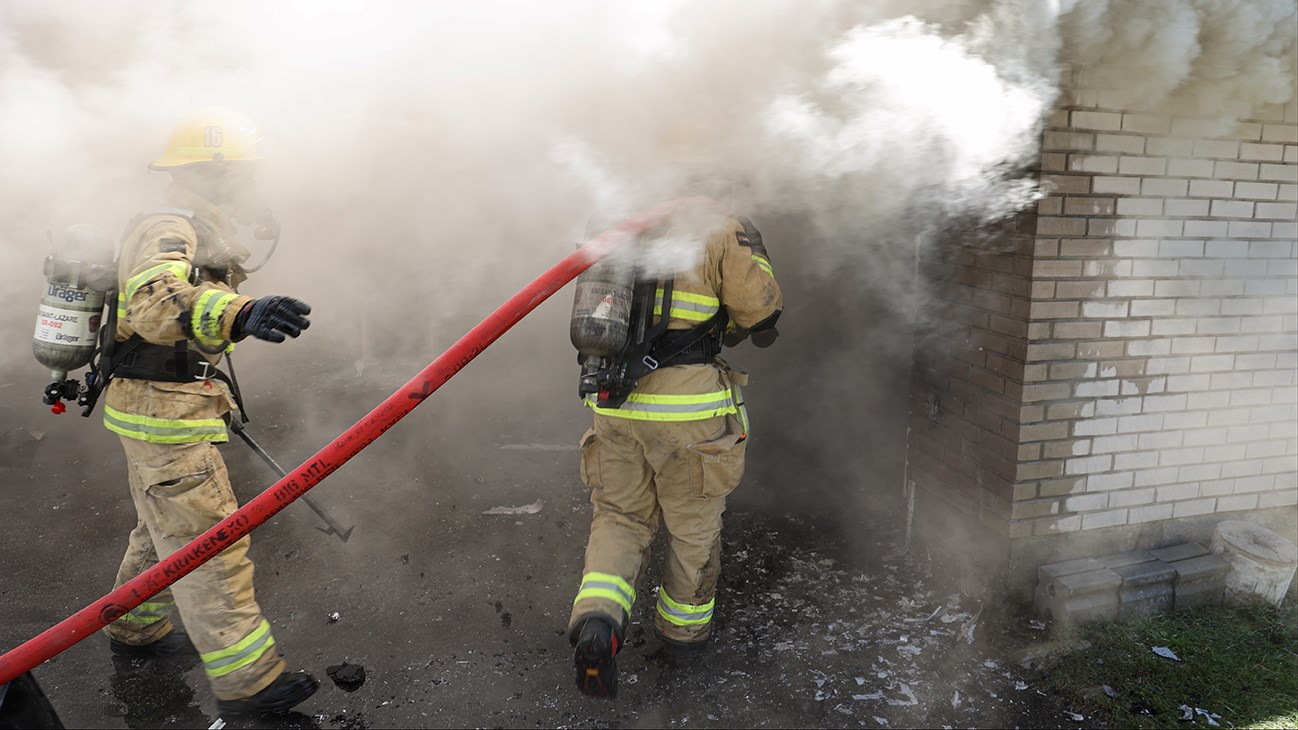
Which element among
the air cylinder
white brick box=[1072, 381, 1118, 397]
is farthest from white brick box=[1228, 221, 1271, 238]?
the air cylinder

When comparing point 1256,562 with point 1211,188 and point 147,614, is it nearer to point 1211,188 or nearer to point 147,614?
point 1211,188

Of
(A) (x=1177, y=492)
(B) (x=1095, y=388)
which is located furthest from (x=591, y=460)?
(A) (x=1177, y=492)

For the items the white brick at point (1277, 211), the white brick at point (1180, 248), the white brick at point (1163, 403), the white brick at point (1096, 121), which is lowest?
the white brick at point (1163, 403)

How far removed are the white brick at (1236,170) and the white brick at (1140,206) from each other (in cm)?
35

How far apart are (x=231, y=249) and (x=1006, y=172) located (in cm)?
327

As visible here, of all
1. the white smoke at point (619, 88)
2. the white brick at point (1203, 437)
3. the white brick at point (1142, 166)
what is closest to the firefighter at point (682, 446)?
the white smoke at point (619, 88)

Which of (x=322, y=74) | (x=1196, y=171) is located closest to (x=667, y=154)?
(x=322, y=74)

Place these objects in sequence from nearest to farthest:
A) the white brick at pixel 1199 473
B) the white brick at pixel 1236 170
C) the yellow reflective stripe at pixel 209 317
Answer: the yellow reflective stripe at pixel 209 317
the white brick at pixel 1236 170
the white brick at pixel 1199 473

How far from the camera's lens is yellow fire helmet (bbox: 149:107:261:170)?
304 centimetres

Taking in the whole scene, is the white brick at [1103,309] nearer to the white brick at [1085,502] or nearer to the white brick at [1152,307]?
the white brick at [1152,307]

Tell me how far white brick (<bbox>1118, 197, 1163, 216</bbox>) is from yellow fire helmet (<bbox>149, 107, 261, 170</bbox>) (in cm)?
378

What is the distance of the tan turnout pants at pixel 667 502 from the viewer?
9.99 ft

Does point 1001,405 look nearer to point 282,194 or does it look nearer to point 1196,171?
point 1196,171

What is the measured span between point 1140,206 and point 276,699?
409 cm
